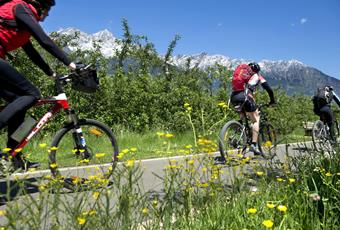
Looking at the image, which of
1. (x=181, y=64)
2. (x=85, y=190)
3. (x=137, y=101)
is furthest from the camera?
(x=181, y=64)

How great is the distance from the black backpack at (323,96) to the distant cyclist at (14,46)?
7.82 meters

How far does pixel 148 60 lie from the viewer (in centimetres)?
4497

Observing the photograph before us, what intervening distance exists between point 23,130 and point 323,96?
26.7 feet

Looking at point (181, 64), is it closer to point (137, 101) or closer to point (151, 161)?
point (137, 101)

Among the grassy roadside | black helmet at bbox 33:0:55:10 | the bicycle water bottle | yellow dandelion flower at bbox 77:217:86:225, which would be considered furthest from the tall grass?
black helmet at bbox 33:0:55:10

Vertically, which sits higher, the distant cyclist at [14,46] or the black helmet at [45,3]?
the black helmet at [45,3]

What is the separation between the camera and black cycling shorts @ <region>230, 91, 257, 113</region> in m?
8.12

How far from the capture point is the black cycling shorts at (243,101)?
8.12 meters

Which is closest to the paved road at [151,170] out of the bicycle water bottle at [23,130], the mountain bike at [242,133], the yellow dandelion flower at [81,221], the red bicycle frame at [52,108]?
the bicycle water bottle at [23,130]

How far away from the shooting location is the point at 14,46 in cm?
443

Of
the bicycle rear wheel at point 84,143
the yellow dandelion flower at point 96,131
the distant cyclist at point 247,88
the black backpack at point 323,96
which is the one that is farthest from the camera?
the black backpack at point 323,96

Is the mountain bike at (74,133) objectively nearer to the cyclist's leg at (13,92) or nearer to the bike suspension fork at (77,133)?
the bike suspension fork at (77,133)

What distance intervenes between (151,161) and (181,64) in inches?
1645

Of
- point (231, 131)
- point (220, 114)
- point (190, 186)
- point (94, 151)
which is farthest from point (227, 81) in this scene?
point (190, 186)
